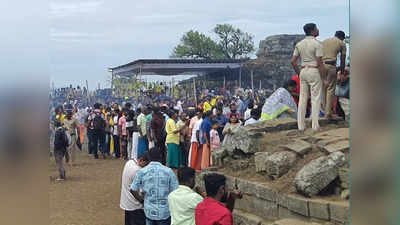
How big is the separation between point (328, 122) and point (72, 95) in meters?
12.7

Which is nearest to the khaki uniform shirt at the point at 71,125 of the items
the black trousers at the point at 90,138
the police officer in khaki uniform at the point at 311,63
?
the black trousers at the point at 90,138

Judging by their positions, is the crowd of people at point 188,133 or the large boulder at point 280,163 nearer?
the crowd of people at point 188,133

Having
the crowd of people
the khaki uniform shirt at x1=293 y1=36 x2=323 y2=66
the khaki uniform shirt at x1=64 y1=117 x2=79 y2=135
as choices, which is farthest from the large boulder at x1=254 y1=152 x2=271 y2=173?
the khaki uniform shirt at x1=64 y1=117 x2=79 y2=135

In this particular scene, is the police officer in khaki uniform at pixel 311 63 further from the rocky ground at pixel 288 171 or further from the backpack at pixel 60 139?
the backpack at pixel 60 139

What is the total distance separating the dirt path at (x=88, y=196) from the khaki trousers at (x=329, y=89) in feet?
12.0

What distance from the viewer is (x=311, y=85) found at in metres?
7.08

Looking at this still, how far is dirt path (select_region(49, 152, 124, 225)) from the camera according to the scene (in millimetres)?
8477

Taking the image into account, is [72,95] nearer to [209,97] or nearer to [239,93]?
[209,97]

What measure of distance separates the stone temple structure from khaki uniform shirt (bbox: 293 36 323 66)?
→ 7.47 ft

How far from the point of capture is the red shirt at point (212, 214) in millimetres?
3818

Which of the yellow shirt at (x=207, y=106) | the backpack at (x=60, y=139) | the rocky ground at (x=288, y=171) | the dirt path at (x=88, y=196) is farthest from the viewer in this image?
the yellow shirt at (x=207, y=106)
